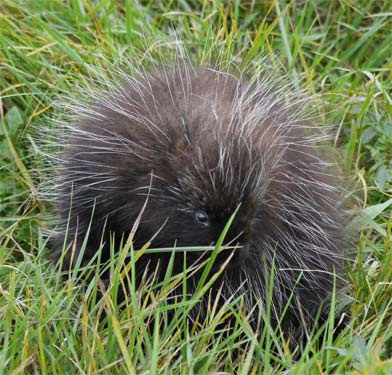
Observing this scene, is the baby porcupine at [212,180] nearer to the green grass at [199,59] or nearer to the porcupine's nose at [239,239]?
the porcupine's nose at [239,239]

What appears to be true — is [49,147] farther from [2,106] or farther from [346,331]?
[346,331]

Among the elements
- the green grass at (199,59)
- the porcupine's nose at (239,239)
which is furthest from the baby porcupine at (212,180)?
the green grass at (199,59)

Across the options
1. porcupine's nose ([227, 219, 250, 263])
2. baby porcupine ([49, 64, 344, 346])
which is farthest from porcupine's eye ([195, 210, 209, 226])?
porcupine's nose ([227, 219, 250, 263])

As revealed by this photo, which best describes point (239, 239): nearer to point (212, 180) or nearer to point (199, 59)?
point (212, 180)

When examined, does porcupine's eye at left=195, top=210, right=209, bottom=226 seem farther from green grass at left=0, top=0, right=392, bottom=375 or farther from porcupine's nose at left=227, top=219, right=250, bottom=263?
green grass at left=0, top=0, right=392, bottom=375

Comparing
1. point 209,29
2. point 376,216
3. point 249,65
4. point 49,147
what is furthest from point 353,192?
point 49,147

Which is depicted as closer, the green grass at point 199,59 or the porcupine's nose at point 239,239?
the green grass at point 199,59

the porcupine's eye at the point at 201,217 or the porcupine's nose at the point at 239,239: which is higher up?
the porcupine's eye at the point at 201,217

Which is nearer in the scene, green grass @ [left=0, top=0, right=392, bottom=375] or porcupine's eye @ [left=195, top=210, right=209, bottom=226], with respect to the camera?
green grass @ [left=0, top=0, right=392, bottom=375]
